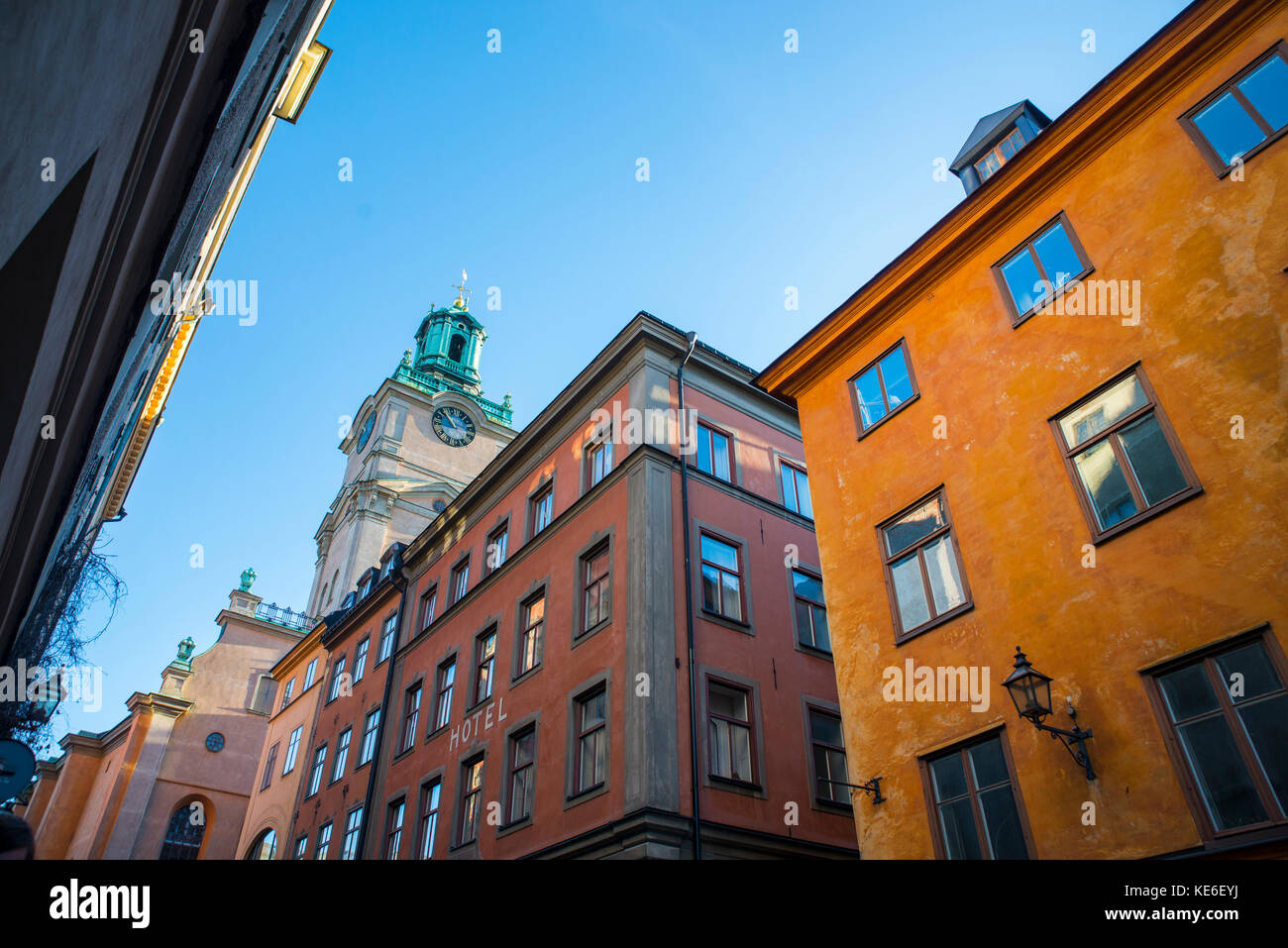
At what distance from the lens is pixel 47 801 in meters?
50.3

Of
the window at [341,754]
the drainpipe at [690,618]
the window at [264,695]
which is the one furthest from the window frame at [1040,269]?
the window at [264,695]

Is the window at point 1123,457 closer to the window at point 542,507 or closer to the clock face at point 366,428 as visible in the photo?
the window at point 542,507

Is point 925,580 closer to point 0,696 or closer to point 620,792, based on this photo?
point 620,792

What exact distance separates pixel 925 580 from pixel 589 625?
8.74 metres

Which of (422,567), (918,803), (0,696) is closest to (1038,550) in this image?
(918,803)

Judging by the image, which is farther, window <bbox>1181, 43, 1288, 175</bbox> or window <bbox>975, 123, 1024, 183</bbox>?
window <bbox>975, 123, 1024, 183</bbox>

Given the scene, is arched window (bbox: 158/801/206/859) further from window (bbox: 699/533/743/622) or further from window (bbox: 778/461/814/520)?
window (bbox: 778/461/814/520)

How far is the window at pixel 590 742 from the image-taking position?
53.8 ft

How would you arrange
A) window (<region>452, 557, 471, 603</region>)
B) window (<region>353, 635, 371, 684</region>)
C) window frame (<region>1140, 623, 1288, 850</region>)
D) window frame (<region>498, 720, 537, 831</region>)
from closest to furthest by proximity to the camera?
window frame (<region>1140, 623, 1288, 850</region>) → window frame (<region>498, 720, 537, 831</region>) → window (<region>452, 557, 471, 603</region>) → window (<region>353, 635, 371, 684</region>)

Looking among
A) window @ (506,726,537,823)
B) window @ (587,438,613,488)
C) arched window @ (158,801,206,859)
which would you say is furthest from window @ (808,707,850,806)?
arched window @ (158,801,206,859)

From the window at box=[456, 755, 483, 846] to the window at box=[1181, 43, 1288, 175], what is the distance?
62.4 ft

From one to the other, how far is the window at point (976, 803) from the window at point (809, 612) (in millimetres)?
8384

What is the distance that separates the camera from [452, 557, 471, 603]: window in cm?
2603
